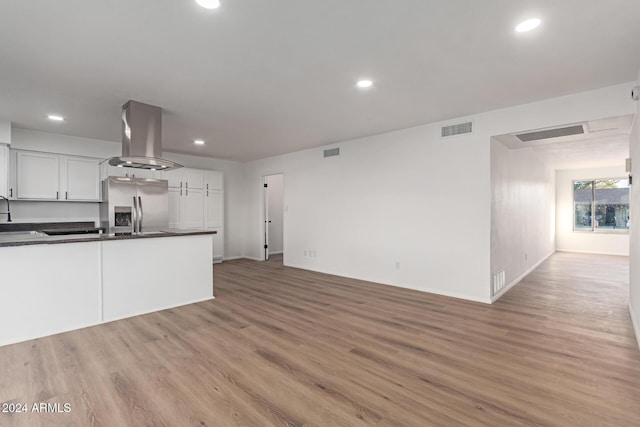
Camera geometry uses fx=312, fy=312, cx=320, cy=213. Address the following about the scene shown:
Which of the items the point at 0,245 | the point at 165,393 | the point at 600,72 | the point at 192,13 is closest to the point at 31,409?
the point at 165,393

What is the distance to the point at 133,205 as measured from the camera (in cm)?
564

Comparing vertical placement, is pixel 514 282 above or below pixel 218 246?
below

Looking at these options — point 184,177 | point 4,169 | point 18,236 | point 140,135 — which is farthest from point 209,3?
point 184,177

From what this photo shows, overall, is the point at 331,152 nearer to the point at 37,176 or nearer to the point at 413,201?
the point at 413,201

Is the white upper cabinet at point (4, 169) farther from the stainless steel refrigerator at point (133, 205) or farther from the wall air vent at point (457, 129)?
the wall air vent at point (457, 129)

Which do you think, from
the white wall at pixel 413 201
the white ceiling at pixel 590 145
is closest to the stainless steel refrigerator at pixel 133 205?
the white wall at pixel 413 201

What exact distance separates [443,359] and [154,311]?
11.4 feet

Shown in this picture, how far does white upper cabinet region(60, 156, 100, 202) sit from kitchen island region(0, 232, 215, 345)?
92.7 inches

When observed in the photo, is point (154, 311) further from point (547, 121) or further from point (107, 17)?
point (547, 121)

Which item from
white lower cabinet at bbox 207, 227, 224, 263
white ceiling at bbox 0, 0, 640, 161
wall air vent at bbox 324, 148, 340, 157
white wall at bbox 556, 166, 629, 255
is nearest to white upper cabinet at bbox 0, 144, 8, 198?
white ceiling at bbox 0, 0, 640, 161

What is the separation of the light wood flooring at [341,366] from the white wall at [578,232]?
620cm

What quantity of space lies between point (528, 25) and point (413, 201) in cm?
307

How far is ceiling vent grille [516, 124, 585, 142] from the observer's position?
395 cm

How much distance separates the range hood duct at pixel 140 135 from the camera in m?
3.92
